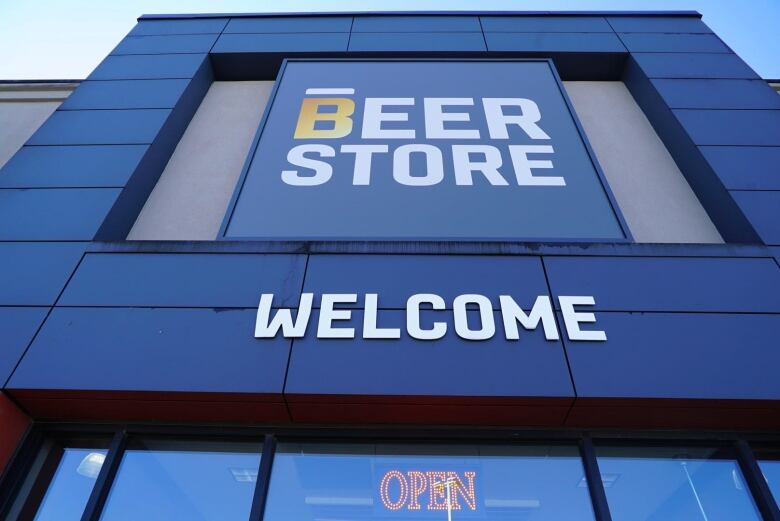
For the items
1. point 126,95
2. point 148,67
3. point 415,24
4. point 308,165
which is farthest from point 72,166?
point 415,24

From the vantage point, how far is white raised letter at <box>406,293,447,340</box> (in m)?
4.60

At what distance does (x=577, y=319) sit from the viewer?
4703 mm

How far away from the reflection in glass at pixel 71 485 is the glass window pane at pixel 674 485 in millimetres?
4439

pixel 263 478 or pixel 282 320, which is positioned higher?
pixel 282 320

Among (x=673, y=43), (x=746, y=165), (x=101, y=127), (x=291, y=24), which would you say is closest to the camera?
(x=746, y=165)

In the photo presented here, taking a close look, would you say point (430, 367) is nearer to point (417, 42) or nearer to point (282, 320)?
point (282, 320)

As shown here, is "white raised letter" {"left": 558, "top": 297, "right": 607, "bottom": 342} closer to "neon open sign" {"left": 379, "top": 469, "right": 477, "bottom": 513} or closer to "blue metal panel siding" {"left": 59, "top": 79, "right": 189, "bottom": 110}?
"neon open sign" {"left": 379, "top": 469, "right": 477, "bottom": 513}

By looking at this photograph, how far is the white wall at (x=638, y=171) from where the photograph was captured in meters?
6.20

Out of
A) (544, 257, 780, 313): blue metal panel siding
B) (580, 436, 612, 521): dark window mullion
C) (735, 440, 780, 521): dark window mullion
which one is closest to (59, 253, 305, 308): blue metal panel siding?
(544, 257, 780, 313): blue metal panel siding

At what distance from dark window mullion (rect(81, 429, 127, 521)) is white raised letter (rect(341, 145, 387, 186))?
12.6ft

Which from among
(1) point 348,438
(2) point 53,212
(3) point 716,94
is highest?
(3) point 716,94

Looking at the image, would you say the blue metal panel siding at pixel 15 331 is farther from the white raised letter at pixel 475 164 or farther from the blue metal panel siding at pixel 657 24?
the blue metal panel siding at pixel 657 24

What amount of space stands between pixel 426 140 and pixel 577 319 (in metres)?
3.44

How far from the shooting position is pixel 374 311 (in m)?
4.79
